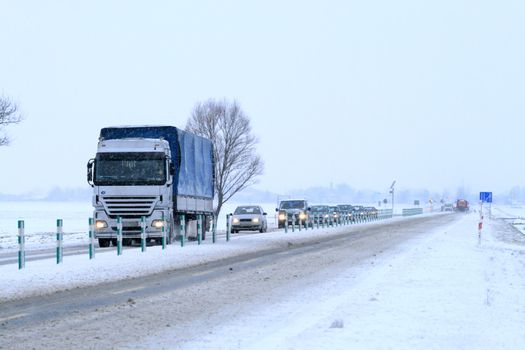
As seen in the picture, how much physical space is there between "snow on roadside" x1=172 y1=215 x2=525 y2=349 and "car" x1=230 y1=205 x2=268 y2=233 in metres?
28.9

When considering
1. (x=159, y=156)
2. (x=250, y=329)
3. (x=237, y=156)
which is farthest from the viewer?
(x=237, y=156)

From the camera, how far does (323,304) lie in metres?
11.6

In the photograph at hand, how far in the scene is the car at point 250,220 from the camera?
46000 millimetres

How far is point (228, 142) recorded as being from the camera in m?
56.8

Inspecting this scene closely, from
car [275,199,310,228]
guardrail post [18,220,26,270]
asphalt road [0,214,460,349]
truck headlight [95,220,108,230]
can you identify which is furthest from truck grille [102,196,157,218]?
car [275,199,310,228]

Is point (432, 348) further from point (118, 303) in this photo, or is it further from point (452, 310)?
point (118, 303)

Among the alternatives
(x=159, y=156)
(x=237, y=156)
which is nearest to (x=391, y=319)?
(x=159, y=156)

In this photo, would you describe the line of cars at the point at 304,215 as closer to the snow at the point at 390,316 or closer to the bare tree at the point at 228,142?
the bare tree at the point at 228,142

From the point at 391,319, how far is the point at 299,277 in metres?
6.51

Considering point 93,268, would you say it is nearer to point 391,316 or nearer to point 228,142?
point 391,316

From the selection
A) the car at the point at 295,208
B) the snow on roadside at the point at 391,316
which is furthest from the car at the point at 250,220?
the snow on roadside at the point at 391,316

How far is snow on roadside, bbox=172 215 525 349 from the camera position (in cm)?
832

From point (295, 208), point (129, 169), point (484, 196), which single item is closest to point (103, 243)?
point (129, 169)

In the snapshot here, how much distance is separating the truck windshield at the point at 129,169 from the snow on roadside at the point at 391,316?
38.1ft
